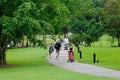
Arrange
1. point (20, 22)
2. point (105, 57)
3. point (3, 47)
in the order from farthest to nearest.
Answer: point (105, 57) < point (3, 47) < point (20, 22)

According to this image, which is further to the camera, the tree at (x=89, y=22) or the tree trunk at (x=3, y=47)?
the tree at (x=89, y=22)

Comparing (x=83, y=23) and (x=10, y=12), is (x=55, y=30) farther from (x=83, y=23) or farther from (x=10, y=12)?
(x=83, y=23)

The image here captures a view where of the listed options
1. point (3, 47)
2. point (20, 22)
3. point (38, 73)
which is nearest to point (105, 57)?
point (3, 47)

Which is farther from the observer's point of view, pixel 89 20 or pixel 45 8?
pixel 89 20

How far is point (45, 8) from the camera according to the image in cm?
3350

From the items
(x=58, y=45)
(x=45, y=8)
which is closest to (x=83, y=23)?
(x=58, y=45)

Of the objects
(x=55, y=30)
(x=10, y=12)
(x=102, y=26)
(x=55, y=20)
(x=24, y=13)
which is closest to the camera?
(x=24, y=13)

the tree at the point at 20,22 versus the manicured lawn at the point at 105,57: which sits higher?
the tree at the point at 20,22

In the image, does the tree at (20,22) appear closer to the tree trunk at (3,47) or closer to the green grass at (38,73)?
the tree trunk at (3,47)

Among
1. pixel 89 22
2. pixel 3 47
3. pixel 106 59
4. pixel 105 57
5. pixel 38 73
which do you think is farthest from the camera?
pixel 89 22

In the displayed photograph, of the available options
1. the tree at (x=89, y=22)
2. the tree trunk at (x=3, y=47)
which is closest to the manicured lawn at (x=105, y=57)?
the tree trunk at (x=3, y=47)

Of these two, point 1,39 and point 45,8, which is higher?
point 45,8

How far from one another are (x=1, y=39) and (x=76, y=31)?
47380 mm

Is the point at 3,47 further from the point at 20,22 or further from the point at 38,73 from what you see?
the point at 38,73
